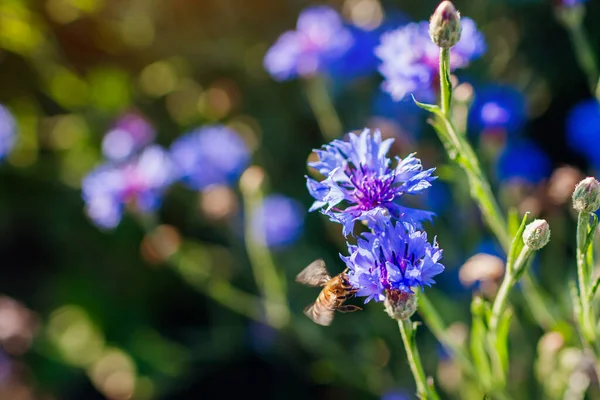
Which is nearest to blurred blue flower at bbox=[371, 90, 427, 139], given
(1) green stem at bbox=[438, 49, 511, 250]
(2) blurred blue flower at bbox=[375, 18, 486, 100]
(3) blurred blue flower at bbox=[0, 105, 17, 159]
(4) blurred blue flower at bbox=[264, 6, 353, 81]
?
(4) blurred blue flower at bbox=[264, 6, 353, 81]

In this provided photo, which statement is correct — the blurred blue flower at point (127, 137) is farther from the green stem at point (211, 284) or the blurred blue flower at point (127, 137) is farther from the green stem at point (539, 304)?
the green stem at point (539, 304)

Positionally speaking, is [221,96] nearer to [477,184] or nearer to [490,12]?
[490,12]

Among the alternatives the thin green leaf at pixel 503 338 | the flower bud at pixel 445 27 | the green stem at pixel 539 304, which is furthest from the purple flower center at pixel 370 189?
the green stem at pixel 539 304

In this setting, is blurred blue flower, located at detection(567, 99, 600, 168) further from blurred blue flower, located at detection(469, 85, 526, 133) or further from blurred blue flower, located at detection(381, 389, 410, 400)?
blurred blue flower, located at detection(381, 389, 410, 400)

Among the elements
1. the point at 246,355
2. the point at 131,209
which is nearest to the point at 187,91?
the point at 131,209

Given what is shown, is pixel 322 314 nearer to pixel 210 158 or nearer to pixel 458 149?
pixel 458 149

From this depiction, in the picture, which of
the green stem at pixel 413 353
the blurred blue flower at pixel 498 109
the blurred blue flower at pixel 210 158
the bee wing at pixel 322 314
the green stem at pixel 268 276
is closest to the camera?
the green stem at pixel 413 353

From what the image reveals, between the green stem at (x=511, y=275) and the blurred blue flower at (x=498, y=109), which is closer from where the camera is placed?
the green stem at (x=511, y=275)
